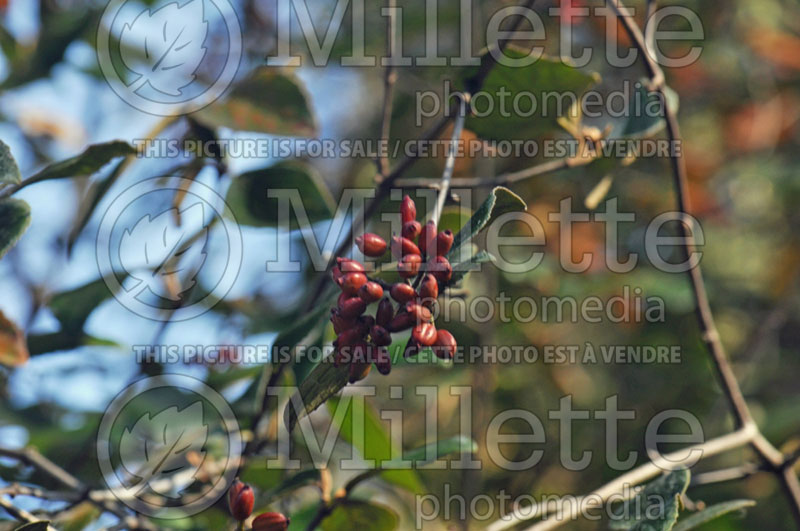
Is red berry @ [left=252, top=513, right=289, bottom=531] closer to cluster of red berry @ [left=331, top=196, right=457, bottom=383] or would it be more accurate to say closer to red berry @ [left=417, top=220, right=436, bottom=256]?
cluster of red berry @ [left=331, top=196, right=457, bottom=383]

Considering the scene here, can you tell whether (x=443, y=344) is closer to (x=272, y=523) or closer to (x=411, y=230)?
(x=411, y=230)

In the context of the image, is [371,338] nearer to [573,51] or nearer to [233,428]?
[233,428]

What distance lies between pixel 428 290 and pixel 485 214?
0.10 metres

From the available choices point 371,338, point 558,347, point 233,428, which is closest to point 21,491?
point 233,428

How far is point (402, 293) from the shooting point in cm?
81

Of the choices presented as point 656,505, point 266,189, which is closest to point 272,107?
point 266,189

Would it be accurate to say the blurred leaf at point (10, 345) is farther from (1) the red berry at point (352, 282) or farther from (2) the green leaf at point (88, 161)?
(1) the red berry at point (352, 282)

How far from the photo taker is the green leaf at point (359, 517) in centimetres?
118

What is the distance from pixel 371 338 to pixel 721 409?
1510 mm

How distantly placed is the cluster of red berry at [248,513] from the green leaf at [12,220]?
0.38 meters

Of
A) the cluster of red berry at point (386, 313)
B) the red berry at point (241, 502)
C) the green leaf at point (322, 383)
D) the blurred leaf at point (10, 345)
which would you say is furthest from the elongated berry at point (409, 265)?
the blurred leaf at point (10, 345)

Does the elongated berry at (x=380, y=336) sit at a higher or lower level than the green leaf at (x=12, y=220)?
lower

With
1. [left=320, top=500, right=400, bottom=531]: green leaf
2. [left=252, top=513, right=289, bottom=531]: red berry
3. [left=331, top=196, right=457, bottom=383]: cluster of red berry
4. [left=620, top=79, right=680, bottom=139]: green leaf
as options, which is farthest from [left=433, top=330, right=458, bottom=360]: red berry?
[left=620, top=79, right=680, bottom=139]: green leaf

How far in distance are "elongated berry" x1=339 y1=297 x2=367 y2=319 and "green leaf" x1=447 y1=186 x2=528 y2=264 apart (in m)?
0.12
